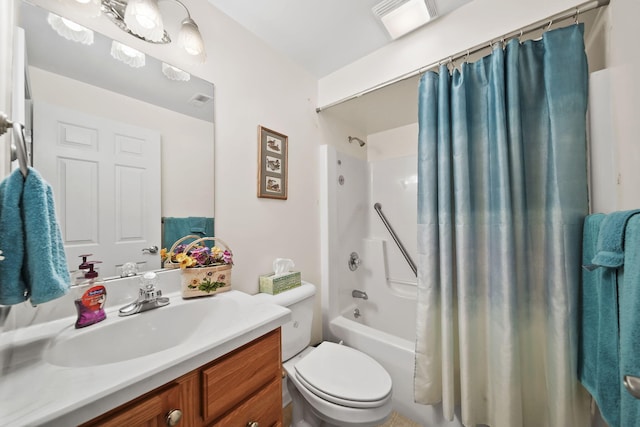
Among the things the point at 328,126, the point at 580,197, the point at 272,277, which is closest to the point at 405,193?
the point at 328,126

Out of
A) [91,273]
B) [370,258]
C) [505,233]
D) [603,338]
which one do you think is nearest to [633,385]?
[603,338]

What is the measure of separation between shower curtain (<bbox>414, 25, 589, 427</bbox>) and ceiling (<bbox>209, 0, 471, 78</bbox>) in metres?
0.47

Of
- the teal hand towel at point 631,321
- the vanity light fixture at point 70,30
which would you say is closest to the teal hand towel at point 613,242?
the teal hand towel at point 631,321

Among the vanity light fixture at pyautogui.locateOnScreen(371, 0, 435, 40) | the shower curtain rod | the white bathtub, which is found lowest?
the white bathtub

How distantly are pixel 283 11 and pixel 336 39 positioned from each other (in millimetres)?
358

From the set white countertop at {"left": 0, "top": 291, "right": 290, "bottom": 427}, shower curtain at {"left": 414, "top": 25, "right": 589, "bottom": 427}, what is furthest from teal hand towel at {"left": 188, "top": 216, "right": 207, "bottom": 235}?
shower curtain at {"left": 414, "top": 25, "right": 589, "bottom": 427}

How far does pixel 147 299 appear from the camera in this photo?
2.77 feet

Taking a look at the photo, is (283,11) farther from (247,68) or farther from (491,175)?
(491,175)

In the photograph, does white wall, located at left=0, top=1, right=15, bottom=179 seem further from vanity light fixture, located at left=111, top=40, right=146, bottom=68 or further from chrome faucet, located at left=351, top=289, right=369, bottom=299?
chrome faucet, located at left=351, top=289, right=369, bottom=299

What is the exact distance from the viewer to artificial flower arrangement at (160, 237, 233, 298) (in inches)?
37.5

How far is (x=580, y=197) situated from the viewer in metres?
0.88

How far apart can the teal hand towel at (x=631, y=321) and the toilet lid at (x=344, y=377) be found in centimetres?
70

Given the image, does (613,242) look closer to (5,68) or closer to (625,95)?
(625,95)

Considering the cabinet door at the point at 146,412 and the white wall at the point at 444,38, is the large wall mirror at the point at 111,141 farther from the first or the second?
the white wall at the point at 444,38
